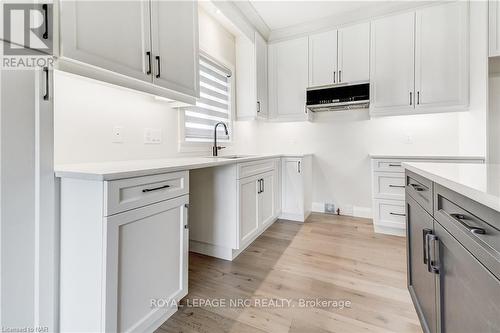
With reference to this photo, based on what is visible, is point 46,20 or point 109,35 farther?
point 109,35

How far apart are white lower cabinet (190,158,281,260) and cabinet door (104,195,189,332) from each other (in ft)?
2.14

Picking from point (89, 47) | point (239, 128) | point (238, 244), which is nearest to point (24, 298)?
point (89, 47)

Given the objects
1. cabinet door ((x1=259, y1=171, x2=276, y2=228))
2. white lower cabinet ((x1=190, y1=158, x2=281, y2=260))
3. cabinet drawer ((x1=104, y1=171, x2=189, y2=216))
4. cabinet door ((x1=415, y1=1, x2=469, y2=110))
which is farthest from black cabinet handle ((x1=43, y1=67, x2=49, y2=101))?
cabinet door ((x1=415, y1=1, x2=469, y2=110))

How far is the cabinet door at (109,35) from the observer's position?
113 centimetres

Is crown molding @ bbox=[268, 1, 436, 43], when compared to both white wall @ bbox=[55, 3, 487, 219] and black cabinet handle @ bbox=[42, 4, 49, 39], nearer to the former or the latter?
white wall @ bbox=[55, 3, 487, 219]

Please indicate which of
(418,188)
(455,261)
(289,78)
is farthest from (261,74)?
(455,261)

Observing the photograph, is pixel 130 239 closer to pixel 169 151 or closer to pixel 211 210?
pixel 211 210

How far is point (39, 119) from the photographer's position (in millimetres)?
1058

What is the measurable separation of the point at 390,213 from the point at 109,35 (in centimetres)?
301

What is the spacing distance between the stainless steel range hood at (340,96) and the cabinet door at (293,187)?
811 mm

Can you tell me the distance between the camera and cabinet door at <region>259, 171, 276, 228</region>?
101 inches

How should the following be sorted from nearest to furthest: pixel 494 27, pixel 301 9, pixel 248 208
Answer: pixel 494 27 → pixel 248 208 → pixel 301 9

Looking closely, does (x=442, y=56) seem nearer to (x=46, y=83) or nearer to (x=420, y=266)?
(x=420, y=266)

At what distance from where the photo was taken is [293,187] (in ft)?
10.4
